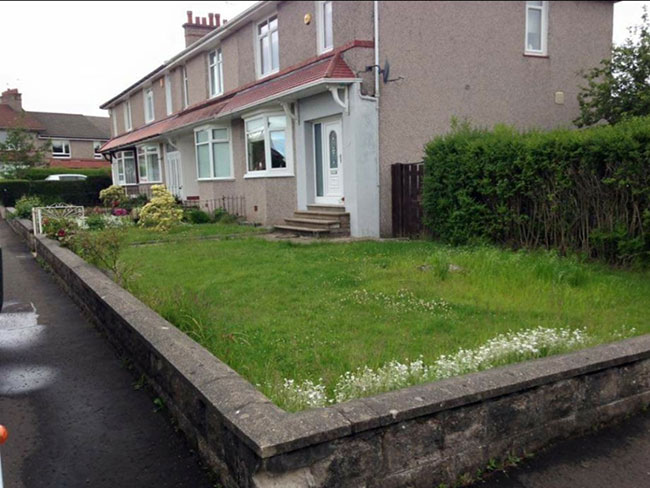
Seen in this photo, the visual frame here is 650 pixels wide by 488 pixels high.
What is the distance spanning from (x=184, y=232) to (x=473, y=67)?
8080mm

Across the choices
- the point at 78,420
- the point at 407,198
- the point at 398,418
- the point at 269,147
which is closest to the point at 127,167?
the point at 269,147

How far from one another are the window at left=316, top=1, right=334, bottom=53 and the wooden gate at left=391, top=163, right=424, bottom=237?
3424 millimetres

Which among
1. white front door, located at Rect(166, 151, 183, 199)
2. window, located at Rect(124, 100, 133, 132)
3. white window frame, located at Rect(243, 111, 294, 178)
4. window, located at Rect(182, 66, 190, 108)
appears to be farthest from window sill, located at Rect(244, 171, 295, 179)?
window, located at Rect(124, 100, 133, 132)

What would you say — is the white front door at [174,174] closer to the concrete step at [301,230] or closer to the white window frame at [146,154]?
the white window frame at [146,154]

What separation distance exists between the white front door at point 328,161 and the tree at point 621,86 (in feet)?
20.5

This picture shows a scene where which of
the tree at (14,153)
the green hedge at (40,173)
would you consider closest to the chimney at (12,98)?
the green hedge at (40,173)

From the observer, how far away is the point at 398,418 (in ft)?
9.65

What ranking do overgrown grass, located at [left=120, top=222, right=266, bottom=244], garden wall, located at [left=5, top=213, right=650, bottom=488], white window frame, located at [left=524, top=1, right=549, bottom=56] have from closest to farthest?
garden wall, located at [left=5, top=213, right=650, bottom=488]
overgrown grass, located at [left=120, top=222, right=266, bottom=244]
white window frame, located at [left=524, top=1, right=549, bottom=56]

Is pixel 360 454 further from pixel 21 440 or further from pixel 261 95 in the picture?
pixel 261 95

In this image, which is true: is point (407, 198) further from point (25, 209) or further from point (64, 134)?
point (64, 134)

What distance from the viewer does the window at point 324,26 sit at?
528 inches

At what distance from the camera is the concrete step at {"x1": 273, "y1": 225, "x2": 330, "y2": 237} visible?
41.8 feet

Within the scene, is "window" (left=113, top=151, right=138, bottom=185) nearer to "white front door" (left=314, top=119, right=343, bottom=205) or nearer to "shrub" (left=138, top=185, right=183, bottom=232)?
"shrub" (left=138, top=185, right=183, bottom=232)

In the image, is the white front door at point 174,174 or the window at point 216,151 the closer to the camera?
the window at point 216,151
